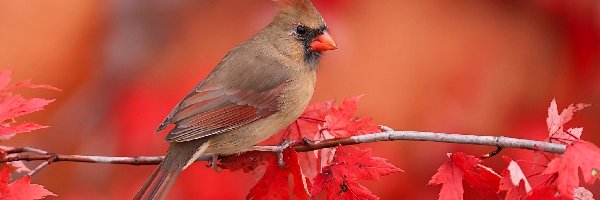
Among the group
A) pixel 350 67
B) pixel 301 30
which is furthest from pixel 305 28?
pixel 350 67

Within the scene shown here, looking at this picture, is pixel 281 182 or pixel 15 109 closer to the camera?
pixel 15 109

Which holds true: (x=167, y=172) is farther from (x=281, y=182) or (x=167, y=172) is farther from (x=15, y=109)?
(x=15, y=109)

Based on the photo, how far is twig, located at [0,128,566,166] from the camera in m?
2.16

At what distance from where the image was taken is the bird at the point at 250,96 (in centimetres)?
258

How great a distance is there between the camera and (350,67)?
4.93 m

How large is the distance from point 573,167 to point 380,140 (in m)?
0.51

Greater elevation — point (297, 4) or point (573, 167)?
point (297, 4)

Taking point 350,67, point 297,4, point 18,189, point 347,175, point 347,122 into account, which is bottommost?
point 18,189

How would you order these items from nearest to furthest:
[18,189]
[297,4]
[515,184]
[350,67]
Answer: [515,184], [18,189], [297,4], [350,67]

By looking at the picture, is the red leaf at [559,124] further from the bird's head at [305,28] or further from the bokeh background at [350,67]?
the bokeh background at [350,67]

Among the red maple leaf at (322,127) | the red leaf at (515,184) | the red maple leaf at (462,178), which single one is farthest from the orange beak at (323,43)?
the red leaf at (515,184)

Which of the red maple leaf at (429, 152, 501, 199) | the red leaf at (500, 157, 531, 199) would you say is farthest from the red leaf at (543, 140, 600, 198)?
the red maple leaf at (429, 152, 501, 199)

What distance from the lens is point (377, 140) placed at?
2312mm

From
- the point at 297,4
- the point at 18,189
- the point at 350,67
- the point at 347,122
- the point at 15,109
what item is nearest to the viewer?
the point at 18,189
